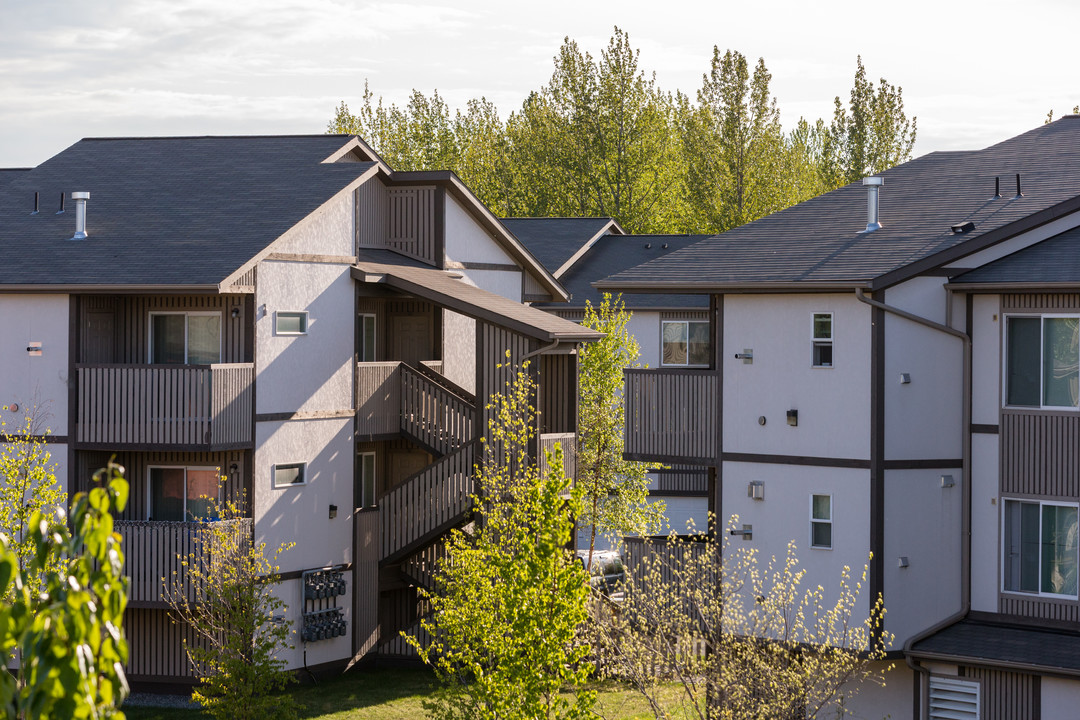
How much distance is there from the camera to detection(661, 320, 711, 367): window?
43.2 m

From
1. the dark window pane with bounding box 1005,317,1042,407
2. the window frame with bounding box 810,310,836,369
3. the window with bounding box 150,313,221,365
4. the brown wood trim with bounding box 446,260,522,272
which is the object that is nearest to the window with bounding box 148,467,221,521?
the window with bounding box 150,313,221,365

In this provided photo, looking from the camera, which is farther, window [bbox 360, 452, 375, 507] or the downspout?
window [bbox 360, 452, 375, 507]

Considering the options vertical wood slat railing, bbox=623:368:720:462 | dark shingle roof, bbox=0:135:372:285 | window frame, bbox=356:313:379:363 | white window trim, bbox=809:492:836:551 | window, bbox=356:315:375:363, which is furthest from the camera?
window, bbox=356:315:375:363

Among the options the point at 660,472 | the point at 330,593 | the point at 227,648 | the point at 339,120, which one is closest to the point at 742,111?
the point at 339,120

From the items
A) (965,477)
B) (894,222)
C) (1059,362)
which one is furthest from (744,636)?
(894,222)

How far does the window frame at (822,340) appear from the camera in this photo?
23.9 meters

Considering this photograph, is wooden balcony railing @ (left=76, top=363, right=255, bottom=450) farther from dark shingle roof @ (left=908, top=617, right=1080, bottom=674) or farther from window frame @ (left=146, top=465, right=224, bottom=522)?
dark shingle roof @ (left=908, top=617, right=1080, bottom=674)

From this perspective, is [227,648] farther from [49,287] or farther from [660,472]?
[660,472]

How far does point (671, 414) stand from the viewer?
25.9 meters

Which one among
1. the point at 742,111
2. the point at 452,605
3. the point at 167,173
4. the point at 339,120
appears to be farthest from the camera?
the point at 339,120

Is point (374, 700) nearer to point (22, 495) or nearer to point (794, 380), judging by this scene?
point (22, 495)

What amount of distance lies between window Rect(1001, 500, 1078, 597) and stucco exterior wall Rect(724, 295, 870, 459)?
284cm

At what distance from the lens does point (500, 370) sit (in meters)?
29.6

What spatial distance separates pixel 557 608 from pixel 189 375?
11.4 meters
